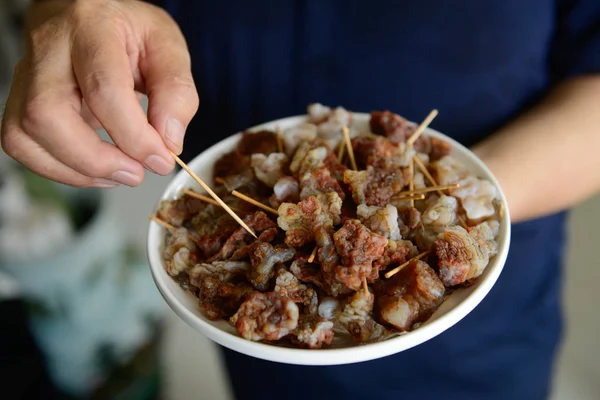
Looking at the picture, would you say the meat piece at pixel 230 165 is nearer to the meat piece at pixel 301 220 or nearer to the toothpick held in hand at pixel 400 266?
the meat piece at pixel 301 220

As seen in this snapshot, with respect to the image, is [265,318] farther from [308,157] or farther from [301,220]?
[308,157]

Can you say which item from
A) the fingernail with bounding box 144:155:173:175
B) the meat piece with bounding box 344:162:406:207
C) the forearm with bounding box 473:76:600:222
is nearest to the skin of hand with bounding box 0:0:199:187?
the fingernail with bounding box 144:155:173:175

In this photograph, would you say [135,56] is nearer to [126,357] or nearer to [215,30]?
[215,30]

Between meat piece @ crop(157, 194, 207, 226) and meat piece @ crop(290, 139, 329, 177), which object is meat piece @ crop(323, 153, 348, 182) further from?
meat piece @ crop(157, 194, 207, 226)

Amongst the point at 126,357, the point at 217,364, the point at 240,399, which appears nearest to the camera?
the point at 240,399

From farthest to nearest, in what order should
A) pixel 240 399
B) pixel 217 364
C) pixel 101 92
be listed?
pixel 217 364
pixel 240 399
pixel 101 92

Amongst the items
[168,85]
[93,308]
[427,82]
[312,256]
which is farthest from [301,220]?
[93,308]

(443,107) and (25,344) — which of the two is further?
(25,344)

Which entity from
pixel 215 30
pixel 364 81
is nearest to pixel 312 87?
pixel 364 81
